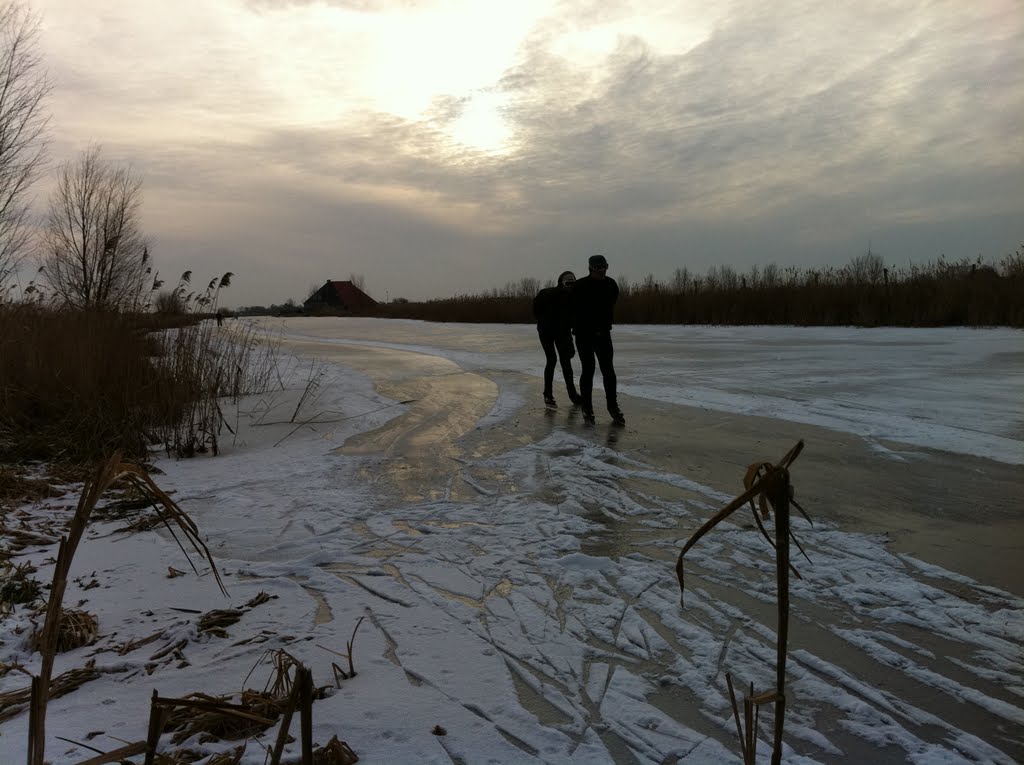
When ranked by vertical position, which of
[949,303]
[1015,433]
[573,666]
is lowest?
[573,666]

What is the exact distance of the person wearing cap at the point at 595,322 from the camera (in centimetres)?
803

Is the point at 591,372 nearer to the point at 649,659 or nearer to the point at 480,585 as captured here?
the point at 480,585

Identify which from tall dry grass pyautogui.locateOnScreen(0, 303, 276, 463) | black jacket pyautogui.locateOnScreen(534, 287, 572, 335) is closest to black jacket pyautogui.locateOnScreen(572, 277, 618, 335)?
black jacket pyautogui.locateOnScreen(534, 287, 572, 335)

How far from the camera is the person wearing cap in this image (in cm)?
803

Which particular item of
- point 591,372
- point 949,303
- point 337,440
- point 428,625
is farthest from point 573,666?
point 949,303

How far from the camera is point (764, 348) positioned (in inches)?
614

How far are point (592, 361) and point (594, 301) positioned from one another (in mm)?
760

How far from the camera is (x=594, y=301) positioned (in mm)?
8148

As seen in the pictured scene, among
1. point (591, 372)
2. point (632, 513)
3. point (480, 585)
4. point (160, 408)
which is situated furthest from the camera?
point (591, 372)

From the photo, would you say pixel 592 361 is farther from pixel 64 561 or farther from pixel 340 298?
pixel 340 298

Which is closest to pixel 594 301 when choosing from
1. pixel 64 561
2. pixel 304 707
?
pixel 304 707

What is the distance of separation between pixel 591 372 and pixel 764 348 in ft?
29.0

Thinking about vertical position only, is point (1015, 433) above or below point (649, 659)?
above

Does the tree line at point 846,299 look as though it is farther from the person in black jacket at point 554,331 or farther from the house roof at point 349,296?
the house roof at point 349,296
